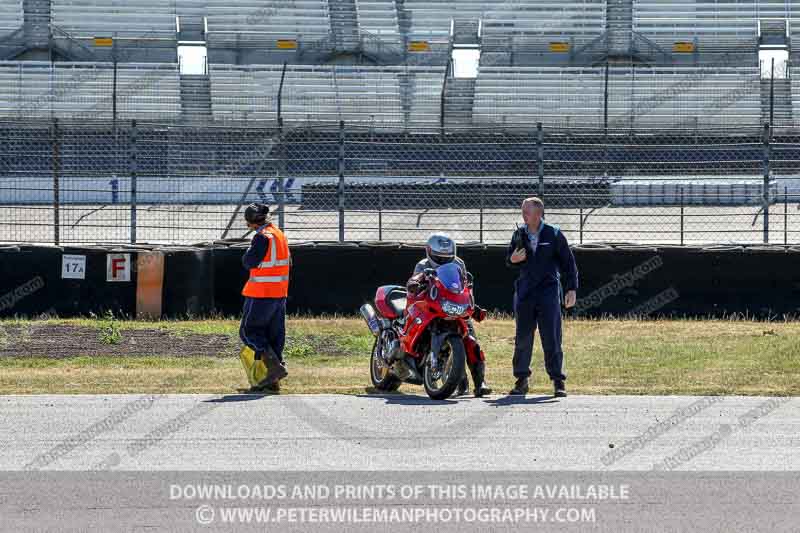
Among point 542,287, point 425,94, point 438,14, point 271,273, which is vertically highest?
point 438,14

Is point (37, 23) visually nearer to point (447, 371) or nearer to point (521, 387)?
point (521, 387)

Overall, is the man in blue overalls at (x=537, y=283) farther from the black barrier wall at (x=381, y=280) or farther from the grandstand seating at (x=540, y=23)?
the grandstand seating at (x=540, y=23)

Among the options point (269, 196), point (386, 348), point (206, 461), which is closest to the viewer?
point (206, 461)

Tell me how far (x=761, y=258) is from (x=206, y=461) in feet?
34.0

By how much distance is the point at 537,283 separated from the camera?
10.9m

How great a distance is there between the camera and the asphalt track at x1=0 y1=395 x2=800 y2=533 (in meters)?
6.27

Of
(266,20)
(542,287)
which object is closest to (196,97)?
(266,20)

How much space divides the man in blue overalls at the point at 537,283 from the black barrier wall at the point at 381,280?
540 centimetres

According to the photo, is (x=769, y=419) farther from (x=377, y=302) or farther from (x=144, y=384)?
(x=144, y=384)

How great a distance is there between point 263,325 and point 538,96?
23.4 m

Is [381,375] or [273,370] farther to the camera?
[381,375]

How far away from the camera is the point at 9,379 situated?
453 inches

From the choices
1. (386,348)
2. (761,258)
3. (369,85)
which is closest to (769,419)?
(386,348)

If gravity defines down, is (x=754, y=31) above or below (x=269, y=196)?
above
